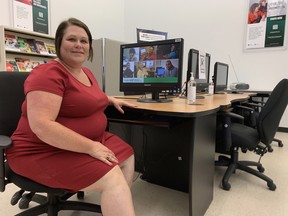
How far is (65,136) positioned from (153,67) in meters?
1.00

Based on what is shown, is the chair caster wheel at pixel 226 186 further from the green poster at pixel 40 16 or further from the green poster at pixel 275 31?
the green poster at pixel 40 16

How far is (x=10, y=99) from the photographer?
1185 millimetres

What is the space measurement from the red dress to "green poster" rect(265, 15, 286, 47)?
399 cm

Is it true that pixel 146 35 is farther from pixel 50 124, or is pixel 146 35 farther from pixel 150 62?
pixel 50 124

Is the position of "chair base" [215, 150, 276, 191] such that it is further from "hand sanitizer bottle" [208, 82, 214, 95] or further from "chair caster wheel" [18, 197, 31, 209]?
"chair caster wheel" [18, 197, 31, 209]

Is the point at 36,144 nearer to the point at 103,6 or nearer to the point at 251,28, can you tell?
the point at 251,28

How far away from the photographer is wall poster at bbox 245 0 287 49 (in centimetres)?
384

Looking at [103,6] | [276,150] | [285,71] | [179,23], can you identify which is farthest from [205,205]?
[103,6]

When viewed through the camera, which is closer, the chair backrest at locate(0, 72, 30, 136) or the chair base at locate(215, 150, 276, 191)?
the chair backrest at locate(0, 72, 30, 136)

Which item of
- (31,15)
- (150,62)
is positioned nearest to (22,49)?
(31,15)

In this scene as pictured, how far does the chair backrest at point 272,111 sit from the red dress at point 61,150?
133cm

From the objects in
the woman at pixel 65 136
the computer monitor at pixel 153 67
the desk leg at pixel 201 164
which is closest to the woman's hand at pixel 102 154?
the woman at pixel 65 136

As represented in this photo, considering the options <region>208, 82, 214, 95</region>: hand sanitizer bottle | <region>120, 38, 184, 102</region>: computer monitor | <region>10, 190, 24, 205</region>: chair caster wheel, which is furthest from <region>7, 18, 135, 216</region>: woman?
<region>208, 82, 214, 95</region>: hand sanitizer bottle

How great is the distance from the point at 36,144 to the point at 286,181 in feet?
6.98
